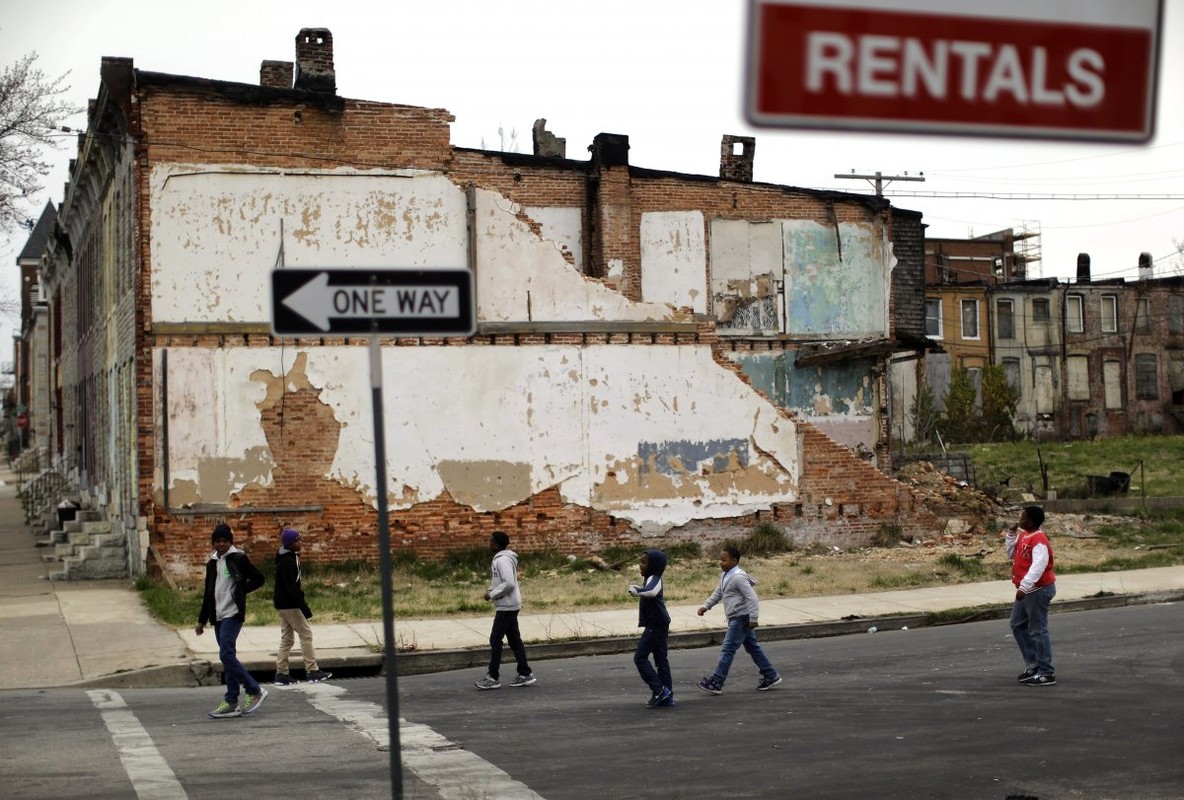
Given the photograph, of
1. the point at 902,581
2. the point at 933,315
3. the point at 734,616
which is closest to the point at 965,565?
the point at 902,581

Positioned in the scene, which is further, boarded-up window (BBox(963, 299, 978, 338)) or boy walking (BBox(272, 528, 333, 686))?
boarded-up window (BBox(963, 299, 978, 338))

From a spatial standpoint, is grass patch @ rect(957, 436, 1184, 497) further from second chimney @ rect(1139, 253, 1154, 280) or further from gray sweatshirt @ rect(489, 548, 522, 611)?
gray sweatshirt @ rect(489, 548, 522, 611)

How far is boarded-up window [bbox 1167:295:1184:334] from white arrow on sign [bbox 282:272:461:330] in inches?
2467

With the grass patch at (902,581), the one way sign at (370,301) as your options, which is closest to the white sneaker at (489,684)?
the one way sign at (370,301)

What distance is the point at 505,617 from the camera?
14.0m

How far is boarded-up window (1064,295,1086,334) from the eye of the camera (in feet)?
201

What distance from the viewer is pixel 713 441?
26000 millimetres

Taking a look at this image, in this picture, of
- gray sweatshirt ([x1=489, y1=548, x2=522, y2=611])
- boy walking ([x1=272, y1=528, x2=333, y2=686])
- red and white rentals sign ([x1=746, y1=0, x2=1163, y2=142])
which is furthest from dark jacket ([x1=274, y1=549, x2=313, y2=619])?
red and white rentals sign ([x1=746, y1=0, x2=1163, y2=142])

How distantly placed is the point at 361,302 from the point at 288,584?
852 cm

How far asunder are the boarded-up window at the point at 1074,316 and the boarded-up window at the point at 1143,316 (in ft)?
9.62

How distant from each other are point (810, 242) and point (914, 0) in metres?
27.4

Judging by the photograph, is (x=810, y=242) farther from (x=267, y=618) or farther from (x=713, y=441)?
(x=267, y=618)

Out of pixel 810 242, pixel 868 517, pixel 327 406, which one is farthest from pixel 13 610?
pixel 810 242

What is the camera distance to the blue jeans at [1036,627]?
1280cm
